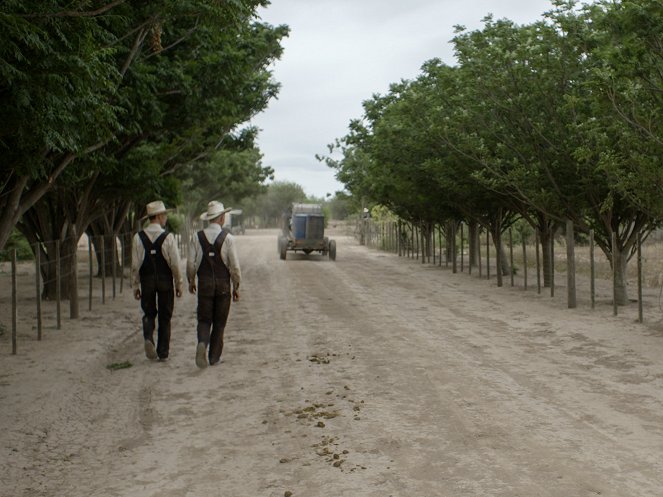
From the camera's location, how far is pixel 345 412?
7.19 meters

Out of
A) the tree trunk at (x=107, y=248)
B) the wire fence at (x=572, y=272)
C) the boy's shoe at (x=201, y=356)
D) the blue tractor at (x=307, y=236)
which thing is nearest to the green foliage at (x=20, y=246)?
the tree trunk at (x=107, y=248)

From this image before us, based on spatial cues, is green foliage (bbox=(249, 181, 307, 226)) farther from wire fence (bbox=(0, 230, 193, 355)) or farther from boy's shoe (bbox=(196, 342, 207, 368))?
boy's shoe (bbox=(196, 342, 207, 368))

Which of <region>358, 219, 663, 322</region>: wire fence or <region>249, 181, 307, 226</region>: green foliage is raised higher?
<region>249, 181, 307, 226</region>: green foliage

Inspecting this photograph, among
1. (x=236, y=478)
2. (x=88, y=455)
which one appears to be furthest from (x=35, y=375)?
(x=236, y=478)

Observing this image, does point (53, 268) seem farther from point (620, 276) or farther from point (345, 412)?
point (345, 412)

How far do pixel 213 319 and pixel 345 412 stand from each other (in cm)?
291

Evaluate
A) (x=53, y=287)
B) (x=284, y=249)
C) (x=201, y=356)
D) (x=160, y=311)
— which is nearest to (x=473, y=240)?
(x=284, y=249)

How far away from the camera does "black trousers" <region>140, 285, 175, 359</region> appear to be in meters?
9.85

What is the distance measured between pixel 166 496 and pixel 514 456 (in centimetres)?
246

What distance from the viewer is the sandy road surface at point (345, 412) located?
5367 millimetres

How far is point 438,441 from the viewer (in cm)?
618

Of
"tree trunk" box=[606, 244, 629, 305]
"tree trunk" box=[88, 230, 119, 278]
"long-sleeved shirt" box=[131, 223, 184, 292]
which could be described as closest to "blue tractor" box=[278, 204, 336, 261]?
"tree trunk" box=[88, 230, 119, 278]

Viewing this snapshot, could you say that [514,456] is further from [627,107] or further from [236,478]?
[627,107]

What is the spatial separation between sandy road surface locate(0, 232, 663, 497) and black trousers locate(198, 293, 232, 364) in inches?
11.8
